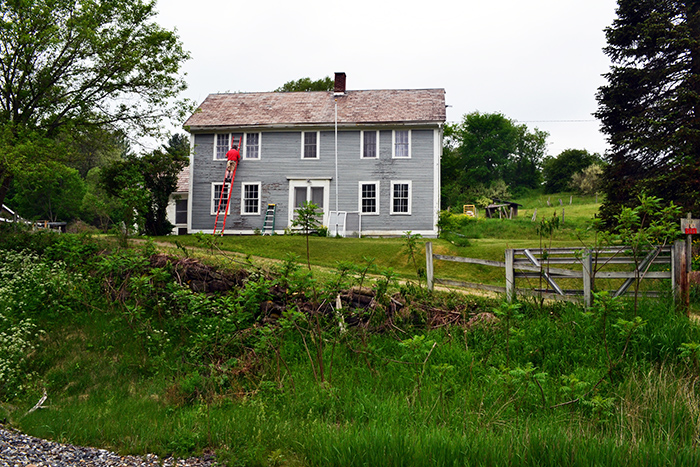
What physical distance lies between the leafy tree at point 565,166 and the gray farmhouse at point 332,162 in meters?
35.8

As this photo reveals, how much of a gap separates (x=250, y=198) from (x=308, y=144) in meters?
3.64

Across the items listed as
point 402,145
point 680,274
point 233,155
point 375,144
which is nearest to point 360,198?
point 375,144

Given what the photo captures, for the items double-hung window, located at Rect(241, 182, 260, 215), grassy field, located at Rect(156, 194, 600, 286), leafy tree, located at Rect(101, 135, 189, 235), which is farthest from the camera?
double-hung window, located at Rect(241, 182, 260, 215)

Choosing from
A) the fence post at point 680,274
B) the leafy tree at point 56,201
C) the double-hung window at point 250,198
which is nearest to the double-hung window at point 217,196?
the double-hung window at point 250,198

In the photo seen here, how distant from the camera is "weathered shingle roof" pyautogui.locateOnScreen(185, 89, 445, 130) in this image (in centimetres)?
2373

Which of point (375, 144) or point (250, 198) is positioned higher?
point (375, 144)

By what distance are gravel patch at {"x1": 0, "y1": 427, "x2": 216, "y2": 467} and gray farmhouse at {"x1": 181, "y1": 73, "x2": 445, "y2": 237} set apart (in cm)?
1756

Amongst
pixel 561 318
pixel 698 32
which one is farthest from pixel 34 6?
pixel 698 32

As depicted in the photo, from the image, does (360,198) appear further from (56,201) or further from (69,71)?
(56,201)

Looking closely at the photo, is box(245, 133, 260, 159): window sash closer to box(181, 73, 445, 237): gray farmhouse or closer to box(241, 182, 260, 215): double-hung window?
box(181, 73, 445, 237): gray farmhouse

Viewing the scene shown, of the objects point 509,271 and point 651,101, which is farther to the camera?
point 651,101

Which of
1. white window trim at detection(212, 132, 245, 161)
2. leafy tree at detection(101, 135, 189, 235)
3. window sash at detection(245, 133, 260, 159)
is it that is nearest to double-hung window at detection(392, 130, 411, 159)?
Answer: window sash at detection(245, 133, 260, 159)

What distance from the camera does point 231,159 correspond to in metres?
24.2

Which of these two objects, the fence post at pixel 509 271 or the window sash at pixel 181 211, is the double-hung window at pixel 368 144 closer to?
the window sash at pixel 181 211
